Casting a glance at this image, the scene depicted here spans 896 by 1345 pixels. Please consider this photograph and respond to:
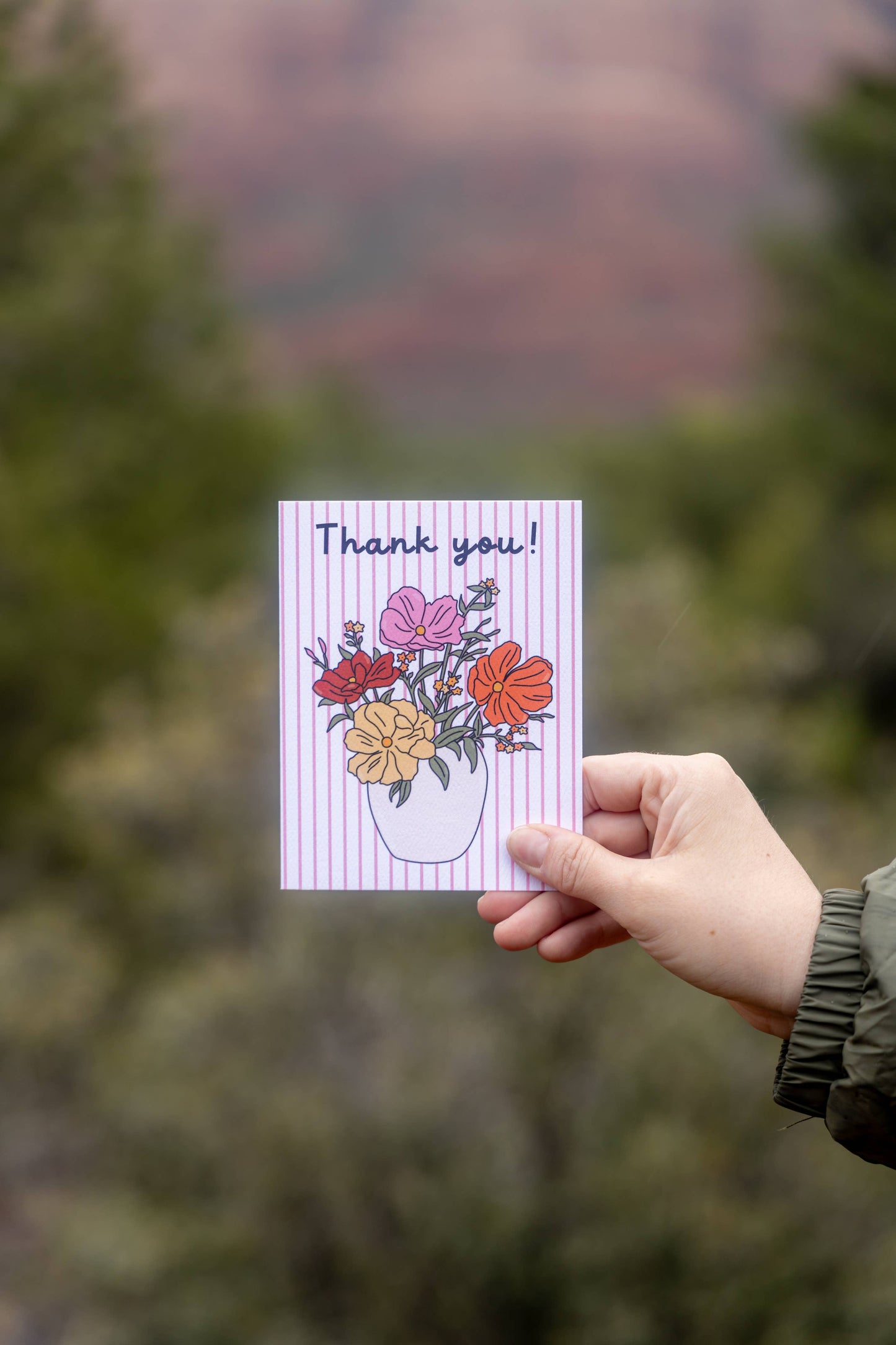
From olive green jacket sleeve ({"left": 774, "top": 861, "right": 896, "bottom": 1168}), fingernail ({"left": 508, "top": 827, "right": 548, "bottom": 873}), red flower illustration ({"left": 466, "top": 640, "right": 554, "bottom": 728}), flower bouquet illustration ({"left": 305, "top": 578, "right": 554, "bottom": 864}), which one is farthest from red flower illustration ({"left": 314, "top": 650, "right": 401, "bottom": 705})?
olive green jacket sleeve ({"left": 774, "top": 861, "right": 896, "bottom": 1168})

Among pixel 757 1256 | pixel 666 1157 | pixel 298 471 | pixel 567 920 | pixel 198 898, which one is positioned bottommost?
pixel 757 1256

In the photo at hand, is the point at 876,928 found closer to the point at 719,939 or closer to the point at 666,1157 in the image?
the point at 719,939

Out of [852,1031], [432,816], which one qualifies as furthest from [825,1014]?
[432,816]

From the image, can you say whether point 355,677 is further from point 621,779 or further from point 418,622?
point 621,779

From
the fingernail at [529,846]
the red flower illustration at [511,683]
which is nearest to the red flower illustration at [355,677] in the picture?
the red flower illustration at [511,683]

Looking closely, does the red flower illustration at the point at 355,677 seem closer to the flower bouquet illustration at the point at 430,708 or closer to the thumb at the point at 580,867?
the flower bouquet illustration at the point at 430,708

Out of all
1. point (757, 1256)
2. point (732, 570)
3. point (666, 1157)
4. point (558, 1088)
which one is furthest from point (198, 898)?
point (732, 570)
